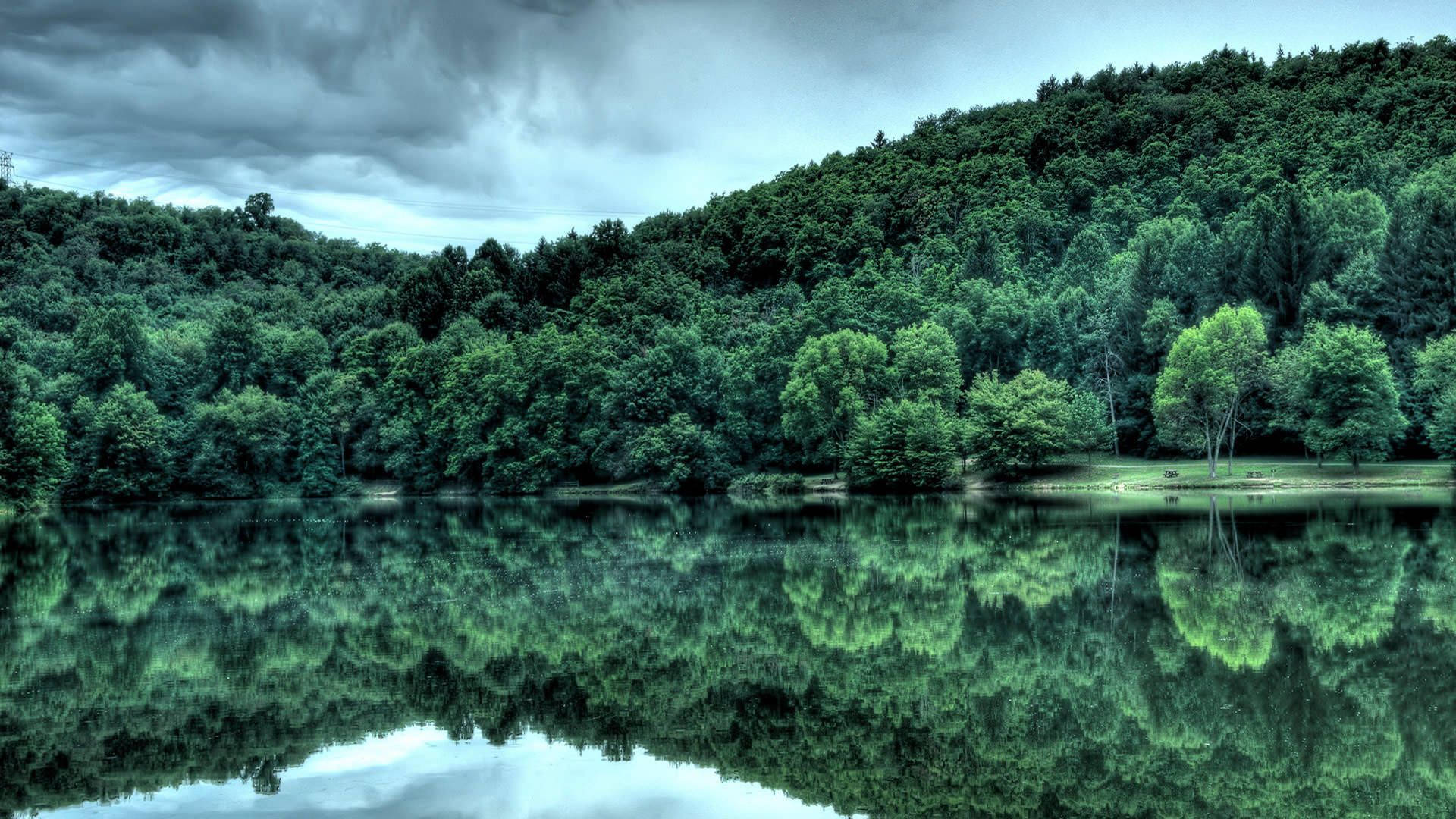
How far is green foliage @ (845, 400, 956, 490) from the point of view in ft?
267

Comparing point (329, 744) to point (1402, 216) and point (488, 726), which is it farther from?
point (1402, 216)

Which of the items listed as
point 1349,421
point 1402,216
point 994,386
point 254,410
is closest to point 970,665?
point 1349,421

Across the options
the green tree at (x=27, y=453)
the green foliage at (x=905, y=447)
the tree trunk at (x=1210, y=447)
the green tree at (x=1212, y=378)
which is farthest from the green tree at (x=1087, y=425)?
the green tree at (x=27, y=453)

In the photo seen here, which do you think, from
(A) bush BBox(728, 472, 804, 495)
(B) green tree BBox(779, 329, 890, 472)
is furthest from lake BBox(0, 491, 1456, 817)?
(A) bush BBox(728, 472, 804, 495)

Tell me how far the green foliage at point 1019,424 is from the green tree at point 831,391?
9199 mm

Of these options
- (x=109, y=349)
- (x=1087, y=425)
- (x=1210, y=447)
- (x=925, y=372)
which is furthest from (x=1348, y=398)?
(x=109, y=349)

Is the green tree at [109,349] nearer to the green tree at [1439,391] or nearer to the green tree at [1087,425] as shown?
the green tree at [1087,425]

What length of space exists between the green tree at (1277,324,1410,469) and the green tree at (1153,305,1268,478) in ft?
10.7

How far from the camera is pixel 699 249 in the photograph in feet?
477

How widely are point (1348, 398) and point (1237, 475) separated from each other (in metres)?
8.08

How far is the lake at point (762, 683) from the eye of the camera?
1473 cm

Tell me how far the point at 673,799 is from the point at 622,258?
132 m

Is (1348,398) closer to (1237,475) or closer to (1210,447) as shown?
(1237,475)

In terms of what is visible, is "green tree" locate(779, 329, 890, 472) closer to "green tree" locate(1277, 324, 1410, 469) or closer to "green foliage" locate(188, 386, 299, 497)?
"green tree" locate(1277, 324, 1410, 469)
